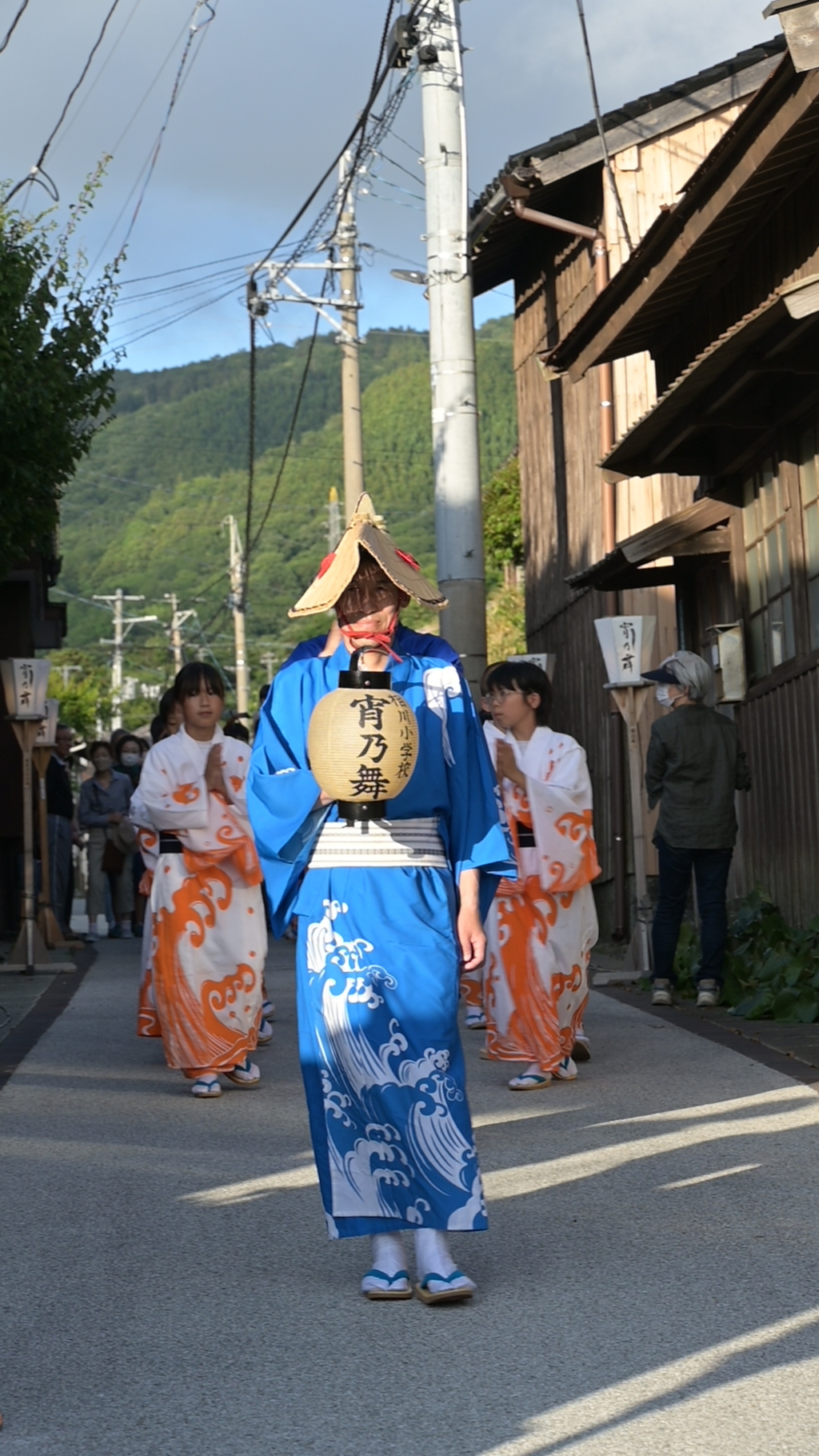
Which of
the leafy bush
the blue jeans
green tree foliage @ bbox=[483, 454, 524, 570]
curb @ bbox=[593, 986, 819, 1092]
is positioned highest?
green tree foliage @ bbox=[483, 454, 524, 570]

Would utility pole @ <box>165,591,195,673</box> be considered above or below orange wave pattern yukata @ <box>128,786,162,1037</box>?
above

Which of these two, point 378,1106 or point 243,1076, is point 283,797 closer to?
point 378,1106

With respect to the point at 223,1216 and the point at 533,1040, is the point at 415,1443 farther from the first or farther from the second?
the point at 533,1040

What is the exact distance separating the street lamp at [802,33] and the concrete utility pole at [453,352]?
A: 5166 millimetres

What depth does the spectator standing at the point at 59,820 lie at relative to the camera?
16984 millimetres

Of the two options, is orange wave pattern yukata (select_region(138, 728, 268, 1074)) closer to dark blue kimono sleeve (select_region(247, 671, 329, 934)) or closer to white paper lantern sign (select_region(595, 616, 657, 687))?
dark blue kimono sleeve (select_region(247, 671, 329, 934))

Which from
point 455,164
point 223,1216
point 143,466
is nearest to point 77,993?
point 455,164

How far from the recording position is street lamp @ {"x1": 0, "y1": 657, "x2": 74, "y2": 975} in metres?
13.9

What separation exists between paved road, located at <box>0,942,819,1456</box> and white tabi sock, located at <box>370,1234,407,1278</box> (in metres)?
0.12

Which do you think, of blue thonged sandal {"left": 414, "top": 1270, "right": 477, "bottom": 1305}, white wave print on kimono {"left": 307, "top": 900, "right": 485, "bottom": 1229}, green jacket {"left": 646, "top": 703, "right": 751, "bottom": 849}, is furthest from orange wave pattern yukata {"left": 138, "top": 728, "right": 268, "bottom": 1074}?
blue thonged sandal {"left": 414, "top": 1270, "right": 477, "bottom": 1305}

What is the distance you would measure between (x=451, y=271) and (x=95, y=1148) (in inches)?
275

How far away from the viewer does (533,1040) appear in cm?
757

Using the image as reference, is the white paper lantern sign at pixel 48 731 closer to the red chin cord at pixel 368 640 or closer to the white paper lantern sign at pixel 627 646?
the white paper lantern sign at pixel 627 646

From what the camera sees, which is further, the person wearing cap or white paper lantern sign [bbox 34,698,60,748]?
white paper lantern sign [bbox 34,698,60,748]
